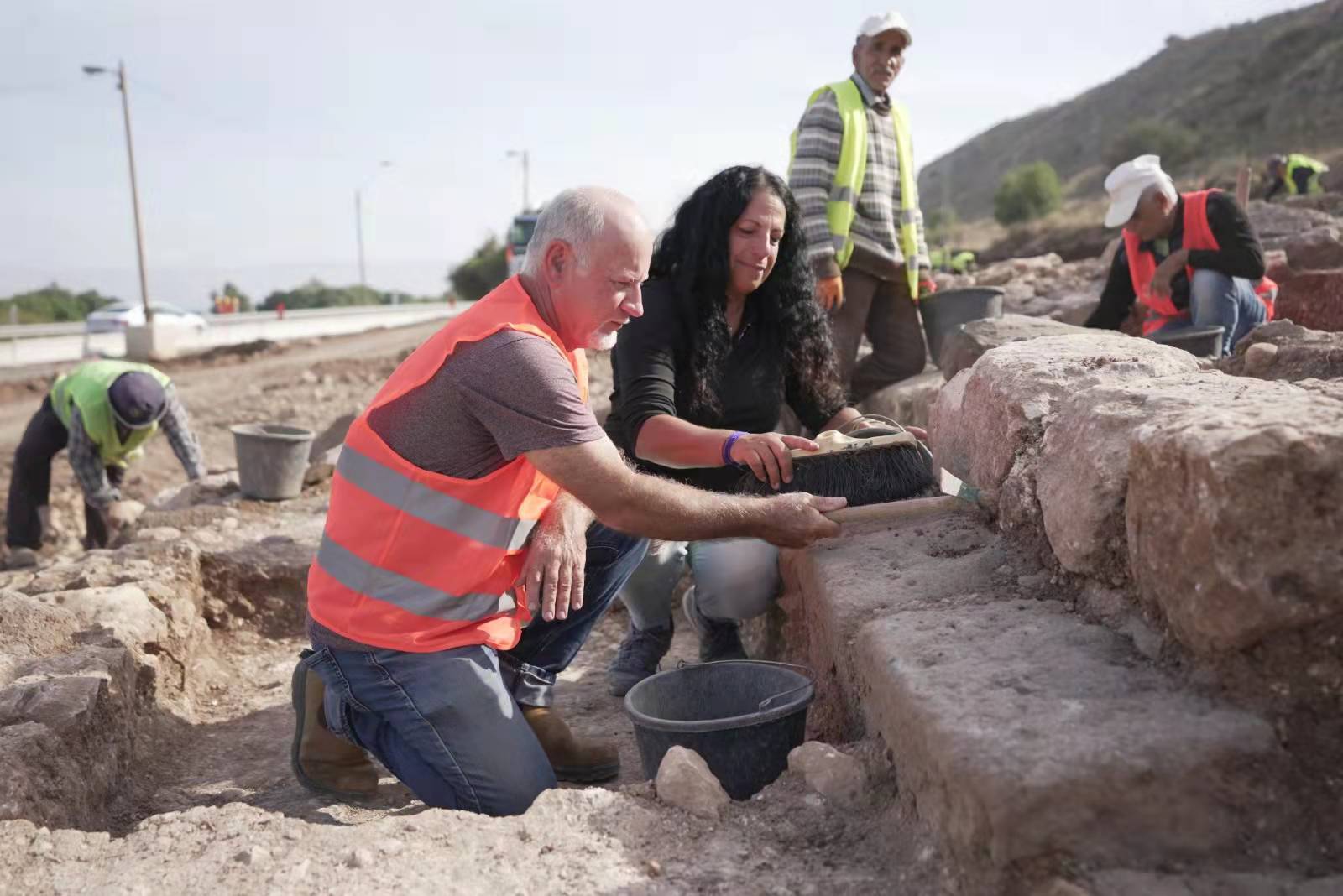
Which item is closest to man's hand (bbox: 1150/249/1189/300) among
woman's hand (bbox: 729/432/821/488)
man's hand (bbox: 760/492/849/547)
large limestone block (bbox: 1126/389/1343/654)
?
woman's hand (bbox: 729/432/821/488)

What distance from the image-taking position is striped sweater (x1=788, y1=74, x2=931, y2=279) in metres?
4.68

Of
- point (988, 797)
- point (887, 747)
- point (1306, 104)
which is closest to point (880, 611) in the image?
point (887, 747)

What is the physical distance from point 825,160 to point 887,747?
322 cm

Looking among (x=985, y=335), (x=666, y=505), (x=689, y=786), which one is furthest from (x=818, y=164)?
(x=689, y=786)

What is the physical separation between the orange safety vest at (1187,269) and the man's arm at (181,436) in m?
5.05

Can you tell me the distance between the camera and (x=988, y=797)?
5.17 ft

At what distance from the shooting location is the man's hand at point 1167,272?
4.84 m

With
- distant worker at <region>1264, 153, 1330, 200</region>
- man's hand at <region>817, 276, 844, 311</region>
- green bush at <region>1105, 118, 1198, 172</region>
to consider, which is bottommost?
man's hand at <region>817, 276, 844, 311</region>

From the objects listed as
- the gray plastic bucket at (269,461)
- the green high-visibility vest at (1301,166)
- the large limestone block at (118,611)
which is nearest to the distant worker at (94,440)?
the gray plastic bucket at (269,461)

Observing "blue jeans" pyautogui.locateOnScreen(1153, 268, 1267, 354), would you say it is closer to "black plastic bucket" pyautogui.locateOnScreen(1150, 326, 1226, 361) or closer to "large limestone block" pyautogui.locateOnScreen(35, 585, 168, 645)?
"black plastic bucket" pyautogui.locateOnScreen(1150, 326, 1226, 361)

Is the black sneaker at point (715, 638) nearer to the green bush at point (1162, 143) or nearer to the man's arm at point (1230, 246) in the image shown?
the man's arm at point (1230, 246)

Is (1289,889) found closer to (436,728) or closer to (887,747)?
(887,747)

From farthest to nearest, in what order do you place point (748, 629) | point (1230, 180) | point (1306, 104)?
point (1306, 104) → point (1230, 180) → point (748, 629)

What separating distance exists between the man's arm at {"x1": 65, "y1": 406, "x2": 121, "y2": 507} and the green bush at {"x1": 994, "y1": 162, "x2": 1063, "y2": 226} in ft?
95.5
